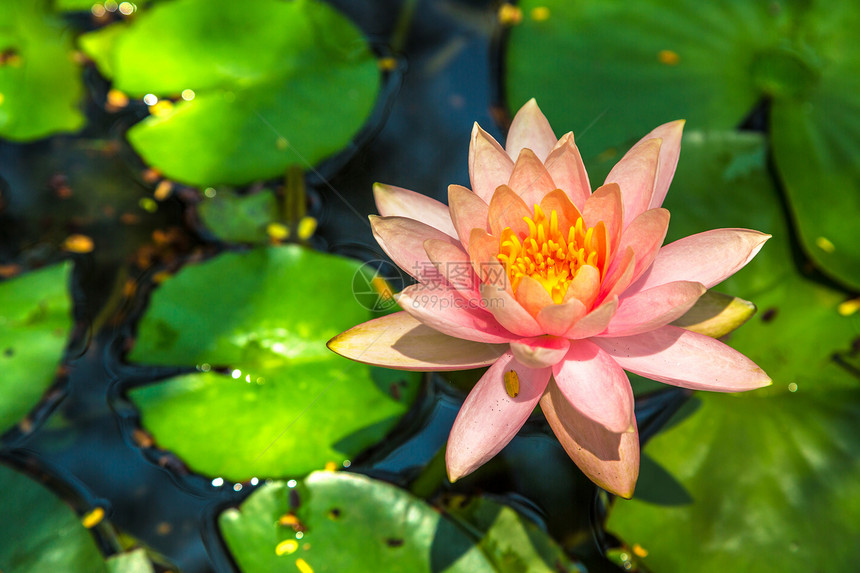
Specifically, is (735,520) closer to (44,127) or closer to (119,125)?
(119,125)

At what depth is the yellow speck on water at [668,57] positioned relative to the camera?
2.81 meters

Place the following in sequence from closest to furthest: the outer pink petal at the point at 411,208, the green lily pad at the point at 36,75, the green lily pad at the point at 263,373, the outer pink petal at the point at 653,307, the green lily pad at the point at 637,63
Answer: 1. the outer pink petal at the point at 653,307
2. the outer pink petal at the point at 411,208
3. the green lily pad at the point at 263,373
4. the green lily pad at the point at 637,63
5. the green lily pad at the point at 36,75

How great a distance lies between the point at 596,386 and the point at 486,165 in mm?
763

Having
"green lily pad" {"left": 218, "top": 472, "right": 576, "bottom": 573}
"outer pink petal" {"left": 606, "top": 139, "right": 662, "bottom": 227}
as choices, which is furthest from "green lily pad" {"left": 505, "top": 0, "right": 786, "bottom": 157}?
"green lily pad" {"left": 218, "top": 472, "right": 576, "bottom": 573}

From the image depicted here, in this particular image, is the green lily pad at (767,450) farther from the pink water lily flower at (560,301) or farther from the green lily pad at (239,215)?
the green lily pad at (239,215)

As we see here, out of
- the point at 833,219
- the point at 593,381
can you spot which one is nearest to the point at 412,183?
the point at 593,381

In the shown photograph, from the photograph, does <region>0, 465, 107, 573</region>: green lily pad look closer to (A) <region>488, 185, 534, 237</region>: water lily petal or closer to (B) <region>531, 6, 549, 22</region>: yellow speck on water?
(A) <region>488, 185, 534, 237</region>: water lily petal

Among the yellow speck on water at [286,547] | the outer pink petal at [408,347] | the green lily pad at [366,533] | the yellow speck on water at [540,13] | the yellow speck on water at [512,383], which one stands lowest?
the yellow speck on water at [286,547]

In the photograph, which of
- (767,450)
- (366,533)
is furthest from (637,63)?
(366,533)

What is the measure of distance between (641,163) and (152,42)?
2706 mm

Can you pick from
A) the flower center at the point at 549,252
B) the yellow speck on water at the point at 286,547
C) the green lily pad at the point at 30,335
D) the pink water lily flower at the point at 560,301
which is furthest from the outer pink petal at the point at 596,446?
the green lily pad at the point at 30,335

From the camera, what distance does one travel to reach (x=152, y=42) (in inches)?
120

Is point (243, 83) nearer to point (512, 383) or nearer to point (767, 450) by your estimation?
point (512, 383)

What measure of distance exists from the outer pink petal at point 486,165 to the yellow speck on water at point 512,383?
0.56m
